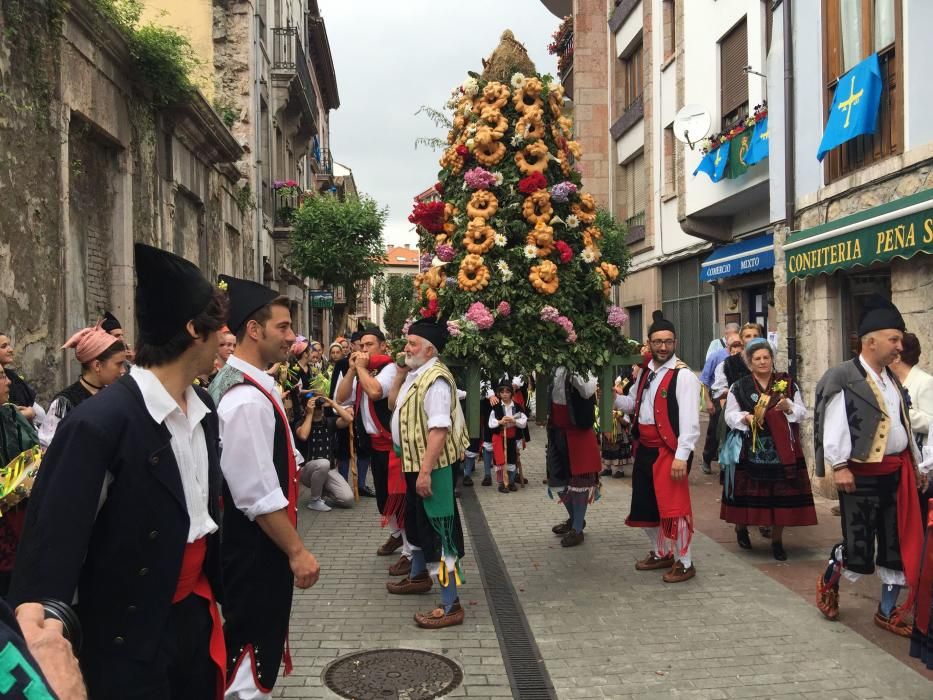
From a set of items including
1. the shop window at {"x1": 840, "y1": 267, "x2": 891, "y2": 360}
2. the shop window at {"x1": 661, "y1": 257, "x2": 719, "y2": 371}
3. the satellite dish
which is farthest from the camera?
the shop window at {"x1": 661, "y1": 257, "x2": 719, "y2": 371}

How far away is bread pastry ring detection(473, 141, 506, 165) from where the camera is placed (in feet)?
19.9

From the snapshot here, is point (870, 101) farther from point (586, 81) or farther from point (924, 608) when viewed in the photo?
point (586, 81)

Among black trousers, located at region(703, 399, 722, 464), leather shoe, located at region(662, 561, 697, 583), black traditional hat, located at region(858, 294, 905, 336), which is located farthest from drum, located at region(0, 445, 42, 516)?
black trousers, located at region(703, 399, 722, 464)

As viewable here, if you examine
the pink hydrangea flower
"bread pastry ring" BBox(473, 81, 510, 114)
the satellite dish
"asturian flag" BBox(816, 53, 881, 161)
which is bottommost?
the pink hydrangea flower

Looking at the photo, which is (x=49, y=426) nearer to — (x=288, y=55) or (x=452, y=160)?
(x=452, y=160)

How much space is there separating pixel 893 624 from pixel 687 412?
2019mm

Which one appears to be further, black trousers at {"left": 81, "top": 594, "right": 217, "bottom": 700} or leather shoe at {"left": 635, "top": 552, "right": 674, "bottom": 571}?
leather shoe at {"left": 635, "top": 552, "right": 674, "bottom": 571}

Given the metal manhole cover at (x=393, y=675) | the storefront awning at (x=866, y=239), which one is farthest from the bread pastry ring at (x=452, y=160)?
the storefront awning at (x=866, y=239)

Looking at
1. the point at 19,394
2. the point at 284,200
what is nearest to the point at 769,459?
the point at 19,394

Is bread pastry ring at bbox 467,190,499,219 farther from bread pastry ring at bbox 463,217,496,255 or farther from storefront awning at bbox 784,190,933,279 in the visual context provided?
storefront awning at bbox 784,190,933,279

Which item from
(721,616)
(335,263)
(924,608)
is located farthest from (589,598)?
(335,263)

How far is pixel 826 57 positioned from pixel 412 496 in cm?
765

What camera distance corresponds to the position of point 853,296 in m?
9.34

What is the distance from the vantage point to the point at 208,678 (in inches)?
102
